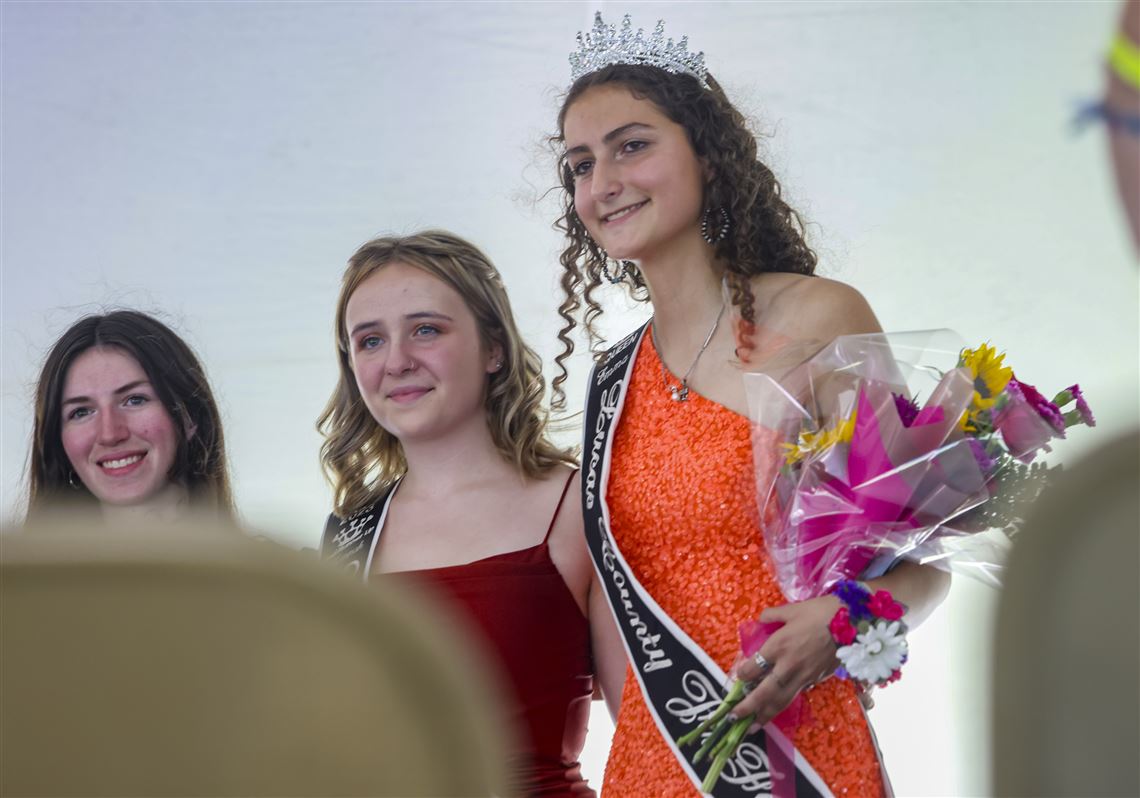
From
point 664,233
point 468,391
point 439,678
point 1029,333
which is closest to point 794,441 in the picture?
point 664,233

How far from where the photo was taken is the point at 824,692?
1.51m

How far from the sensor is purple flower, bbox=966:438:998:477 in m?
1.29

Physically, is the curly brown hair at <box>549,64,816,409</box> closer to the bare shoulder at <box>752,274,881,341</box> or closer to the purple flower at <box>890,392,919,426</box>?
the bare shoulder at <box>752,274,881,341</box>

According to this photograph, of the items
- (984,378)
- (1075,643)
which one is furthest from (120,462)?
(1075,643)

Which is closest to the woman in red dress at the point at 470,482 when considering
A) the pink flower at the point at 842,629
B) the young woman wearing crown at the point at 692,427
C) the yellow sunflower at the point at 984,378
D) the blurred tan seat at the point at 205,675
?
the young woman wearing crown at the point at 692,427

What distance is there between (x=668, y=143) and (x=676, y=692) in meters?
0.69

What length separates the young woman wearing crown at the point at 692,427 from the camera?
149cm

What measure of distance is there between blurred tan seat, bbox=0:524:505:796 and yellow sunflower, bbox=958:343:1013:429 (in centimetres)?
100

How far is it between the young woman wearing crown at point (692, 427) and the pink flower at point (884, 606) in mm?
55

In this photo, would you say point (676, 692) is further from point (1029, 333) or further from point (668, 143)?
point (1029, 333)

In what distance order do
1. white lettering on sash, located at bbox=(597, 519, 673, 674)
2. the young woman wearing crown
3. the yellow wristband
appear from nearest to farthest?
the yellow wristband < the young woman wearing crown < white lettering on sash, located at bbox=(597, 519, 673, 674)

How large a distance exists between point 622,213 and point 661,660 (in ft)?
1.84

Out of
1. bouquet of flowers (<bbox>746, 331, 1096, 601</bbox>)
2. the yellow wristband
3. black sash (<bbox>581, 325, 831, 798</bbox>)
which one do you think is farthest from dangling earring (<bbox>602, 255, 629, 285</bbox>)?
the yellow wristband

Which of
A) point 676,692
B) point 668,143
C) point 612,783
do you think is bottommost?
point 612,783
